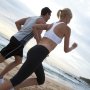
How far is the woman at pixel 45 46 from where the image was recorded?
Result: 476 cm

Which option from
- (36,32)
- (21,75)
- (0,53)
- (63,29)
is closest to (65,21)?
(63,29)

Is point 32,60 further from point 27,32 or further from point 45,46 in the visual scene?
point 27,32

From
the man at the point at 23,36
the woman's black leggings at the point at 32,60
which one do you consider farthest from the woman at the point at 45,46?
the man at the point at 23,36

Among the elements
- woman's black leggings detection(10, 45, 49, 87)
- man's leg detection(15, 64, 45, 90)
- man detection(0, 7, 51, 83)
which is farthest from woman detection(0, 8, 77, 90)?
man detection(0, 7, 51, 83)

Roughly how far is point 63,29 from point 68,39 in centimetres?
19

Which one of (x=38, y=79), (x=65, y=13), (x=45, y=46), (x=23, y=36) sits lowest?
(x=38, y=79)

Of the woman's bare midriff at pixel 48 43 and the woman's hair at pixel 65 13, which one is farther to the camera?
the woman's hair at pixel 65 13

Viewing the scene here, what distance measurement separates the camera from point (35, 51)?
4.76 m

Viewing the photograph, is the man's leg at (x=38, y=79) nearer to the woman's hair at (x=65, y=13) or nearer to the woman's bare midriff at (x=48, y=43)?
the woman's bare midriff at (x=48, y=43)

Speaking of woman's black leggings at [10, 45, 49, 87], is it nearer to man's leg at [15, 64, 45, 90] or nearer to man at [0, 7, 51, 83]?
man's leg at [15, 64, 45, 90]

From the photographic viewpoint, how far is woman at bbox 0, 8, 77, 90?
4758mm

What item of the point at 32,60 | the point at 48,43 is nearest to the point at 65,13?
the point at 48,43

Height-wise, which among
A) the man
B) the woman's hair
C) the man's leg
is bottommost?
the man's leg

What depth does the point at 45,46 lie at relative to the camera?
4.83m
